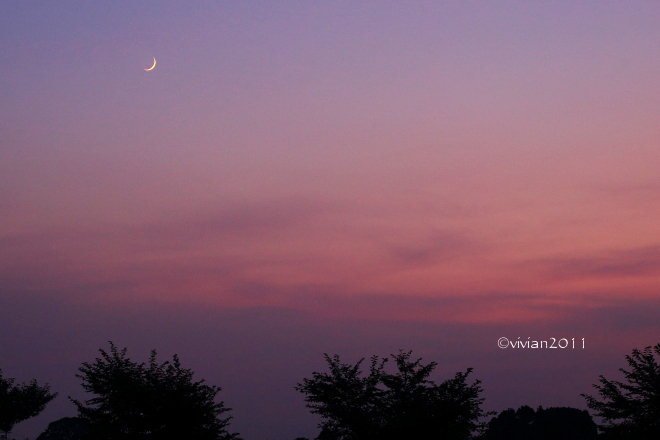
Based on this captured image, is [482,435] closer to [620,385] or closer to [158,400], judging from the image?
[620,385]

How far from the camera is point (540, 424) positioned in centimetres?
9069

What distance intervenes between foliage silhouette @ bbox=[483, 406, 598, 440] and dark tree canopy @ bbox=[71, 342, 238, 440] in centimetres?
5944

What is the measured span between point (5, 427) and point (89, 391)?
999 inches

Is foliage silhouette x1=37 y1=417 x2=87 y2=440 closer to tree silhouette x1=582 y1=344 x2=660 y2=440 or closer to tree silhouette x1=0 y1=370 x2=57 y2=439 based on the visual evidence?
tree silhouette x1=0 y1=370 x2=57 y2=439

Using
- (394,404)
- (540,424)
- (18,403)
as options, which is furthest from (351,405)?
(540,424)

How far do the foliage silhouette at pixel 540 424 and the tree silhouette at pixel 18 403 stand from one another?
185ft

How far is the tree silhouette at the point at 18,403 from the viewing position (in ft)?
192

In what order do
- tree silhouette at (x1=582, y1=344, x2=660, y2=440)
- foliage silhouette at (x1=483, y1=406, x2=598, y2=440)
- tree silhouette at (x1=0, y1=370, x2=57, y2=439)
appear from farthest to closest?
foliage silhouette at (x1=483, y1=406, x2=598, y2=440), tree silhouette at (x1=0, y1=370, x2=57, y2=439), tree silhouette at (x1=582, y1=344, x2=660, y2=440)

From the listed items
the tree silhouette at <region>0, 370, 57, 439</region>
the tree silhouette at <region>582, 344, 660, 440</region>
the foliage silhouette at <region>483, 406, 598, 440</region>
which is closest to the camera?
the tree silhouette at <region>582, 344, 660, 440</region>

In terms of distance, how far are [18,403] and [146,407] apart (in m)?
28.0

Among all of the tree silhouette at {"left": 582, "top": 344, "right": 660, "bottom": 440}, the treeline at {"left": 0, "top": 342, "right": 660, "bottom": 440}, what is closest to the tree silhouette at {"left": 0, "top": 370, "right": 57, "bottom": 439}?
the treeline at {"left": 0, "top": 342, "right": 660, "bottom": 440}

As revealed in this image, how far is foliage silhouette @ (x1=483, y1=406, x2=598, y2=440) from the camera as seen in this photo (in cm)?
8869

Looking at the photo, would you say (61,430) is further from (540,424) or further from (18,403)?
(540,424)

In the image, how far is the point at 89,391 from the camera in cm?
3944
